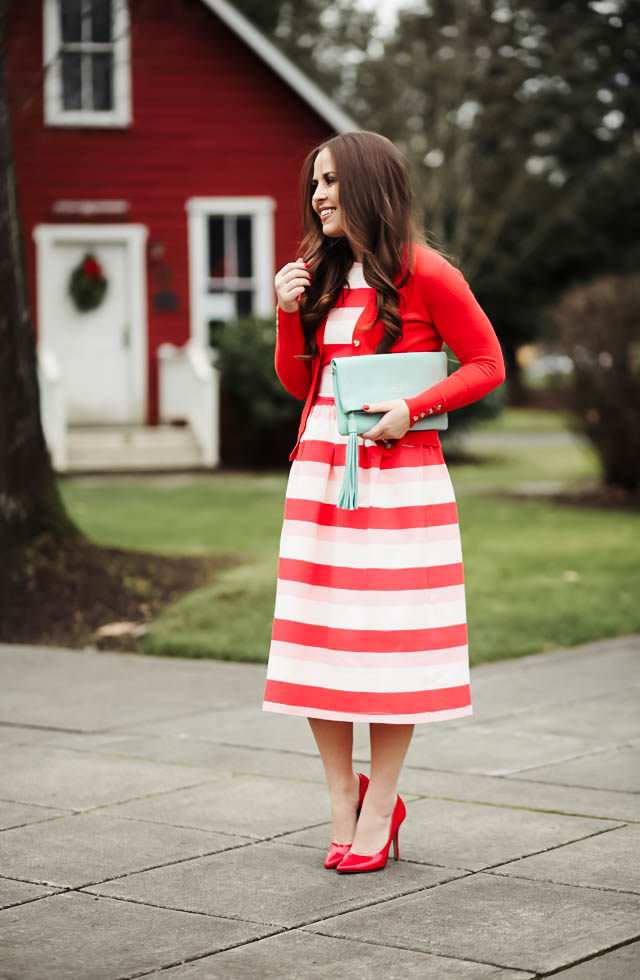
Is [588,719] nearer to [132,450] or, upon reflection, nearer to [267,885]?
[267,885]

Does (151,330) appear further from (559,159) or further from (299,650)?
(559,159)

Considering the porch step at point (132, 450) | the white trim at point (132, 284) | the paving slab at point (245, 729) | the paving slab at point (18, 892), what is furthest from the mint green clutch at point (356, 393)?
the white trim at point (132, 284)

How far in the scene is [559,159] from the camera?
43.8 metres

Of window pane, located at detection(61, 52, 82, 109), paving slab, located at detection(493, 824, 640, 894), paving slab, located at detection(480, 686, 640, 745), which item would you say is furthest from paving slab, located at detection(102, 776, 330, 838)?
window pane, located at detection(61, 52, 82, 109)

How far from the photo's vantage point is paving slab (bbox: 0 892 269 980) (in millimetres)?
3324

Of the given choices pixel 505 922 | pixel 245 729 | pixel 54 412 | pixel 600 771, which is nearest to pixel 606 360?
pixel 54 412

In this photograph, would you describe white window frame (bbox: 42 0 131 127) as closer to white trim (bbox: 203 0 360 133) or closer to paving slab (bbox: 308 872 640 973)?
white trim (bbox: 203 0 360 133)

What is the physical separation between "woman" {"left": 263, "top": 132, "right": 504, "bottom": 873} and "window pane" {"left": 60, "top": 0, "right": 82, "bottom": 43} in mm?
16413

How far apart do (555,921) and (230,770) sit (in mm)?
1888

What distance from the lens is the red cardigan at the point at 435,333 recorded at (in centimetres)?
400

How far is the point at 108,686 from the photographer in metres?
6.85

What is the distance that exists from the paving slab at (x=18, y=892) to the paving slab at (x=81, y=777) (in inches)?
31.9

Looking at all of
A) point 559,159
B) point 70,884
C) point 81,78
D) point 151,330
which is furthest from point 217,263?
point 559,159

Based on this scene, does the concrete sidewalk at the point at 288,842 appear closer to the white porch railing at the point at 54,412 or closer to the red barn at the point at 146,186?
the white porch railing at the point at 54,412
